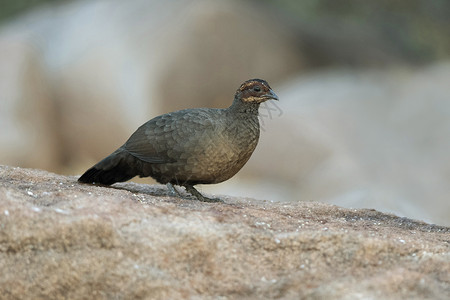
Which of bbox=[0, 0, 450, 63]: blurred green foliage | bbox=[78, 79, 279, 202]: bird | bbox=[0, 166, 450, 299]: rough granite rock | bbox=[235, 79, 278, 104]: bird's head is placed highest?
bbox=[0, 0, 450, 63]: blurred green foliage

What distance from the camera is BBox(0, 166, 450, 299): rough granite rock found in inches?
145

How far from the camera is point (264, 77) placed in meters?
12.6

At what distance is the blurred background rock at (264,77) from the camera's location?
34.6 feet

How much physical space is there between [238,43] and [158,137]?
278 inches

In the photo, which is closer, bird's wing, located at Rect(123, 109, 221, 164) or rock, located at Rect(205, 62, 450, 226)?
bird's wing, located at Rect(123, 109, 221, 164)

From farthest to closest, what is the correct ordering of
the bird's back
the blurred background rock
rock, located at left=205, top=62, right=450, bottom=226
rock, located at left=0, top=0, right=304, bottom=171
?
rock, located at left=0, top=0, right=304, bottom=171, the blurred background rock, rock, located at left=205, top=62, right=450, bottom=226, the bird's back

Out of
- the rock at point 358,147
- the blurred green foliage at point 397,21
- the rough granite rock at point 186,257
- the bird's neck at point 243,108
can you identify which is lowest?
the rough granite rock at point 186,257

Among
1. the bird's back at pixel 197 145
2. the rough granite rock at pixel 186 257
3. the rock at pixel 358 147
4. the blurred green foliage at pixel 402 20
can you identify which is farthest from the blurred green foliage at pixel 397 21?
the rough granite rock at pixel 186 257

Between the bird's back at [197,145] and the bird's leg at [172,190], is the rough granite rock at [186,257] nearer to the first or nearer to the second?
the bird's back at [197,145]

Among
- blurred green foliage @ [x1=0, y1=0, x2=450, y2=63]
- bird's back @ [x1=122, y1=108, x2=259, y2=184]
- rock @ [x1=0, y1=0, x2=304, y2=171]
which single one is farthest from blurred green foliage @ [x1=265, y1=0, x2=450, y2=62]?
bird's back @ [x1=122, y1=108, x2=259, y2=184]

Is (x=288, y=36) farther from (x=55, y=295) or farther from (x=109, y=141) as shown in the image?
(x=55, y=295)

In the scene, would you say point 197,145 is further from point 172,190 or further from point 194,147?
point 172,190

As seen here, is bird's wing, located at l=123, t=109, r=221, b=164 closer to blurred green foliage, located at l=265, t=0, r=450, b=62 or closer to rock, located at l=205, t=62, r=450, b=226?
rock, located at l=205, t=62, r=450, b=226

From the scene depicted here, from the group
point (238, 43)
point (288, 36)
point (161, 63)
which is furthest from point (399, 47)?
point (161, 63)
